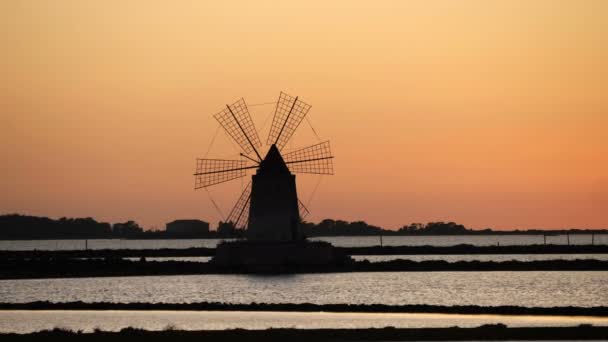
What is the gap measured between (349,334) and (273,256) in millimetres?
30923

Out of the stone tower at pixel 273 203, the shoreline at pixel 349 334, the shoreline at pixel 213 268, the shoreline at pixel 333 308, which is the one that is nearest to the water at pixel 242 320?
the shoreline at pixel 333 308

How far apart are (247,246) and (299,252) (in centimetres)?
223

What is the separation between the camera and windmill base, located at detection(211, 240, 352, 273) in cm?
5475

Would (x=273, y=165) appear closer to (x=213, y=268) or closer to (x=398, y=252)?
(x=213, y=268)

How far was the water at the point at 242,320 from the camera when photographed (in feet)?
88.2

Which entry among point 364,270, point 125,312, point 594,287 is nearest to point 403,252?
point 364,270

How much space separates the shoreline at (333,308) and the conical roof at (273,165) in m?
19.6

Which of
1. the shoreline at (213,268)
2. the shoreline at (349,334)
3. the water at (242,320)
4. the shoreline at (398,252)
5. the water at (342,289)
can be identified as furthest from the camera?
the shoreline at (398,252)

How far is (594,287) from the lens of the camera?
146ft

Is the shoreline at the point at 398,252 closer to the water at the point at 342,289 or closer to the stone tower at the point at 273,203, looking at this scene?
the water at the point at 342,289

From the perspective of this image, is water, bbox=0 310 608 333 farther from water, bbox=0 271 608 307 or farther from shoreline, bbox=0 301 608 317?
water, bbox=0 271 608 307

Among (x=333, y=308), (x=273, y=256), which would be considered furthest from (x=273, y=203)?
(x=333, y=308)

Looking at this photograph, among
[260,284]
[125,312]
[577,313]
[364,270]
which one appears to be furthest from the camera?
[364,270]

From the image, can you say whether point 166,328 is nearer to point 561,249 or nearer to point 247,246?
point 247,246
